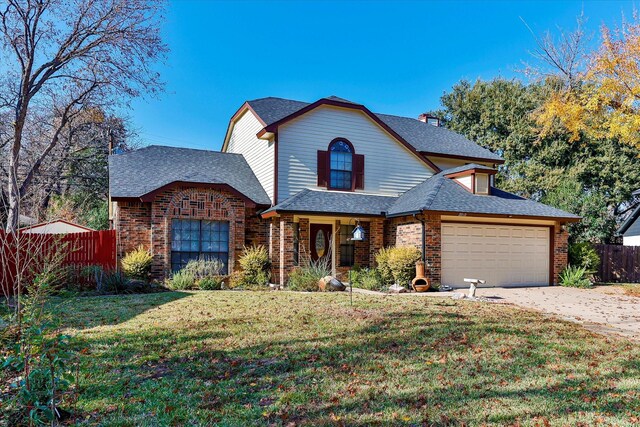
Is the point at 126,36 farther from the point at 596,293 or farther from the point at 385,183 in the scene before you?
the point at 596,293

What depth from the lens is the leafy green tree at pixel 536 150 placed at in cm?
2909

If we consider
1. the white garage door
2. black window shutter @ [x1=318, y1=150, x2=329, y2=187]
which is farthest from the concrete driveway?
black window shutter @ [x1=318, y1=150, x2=329, y2=187]

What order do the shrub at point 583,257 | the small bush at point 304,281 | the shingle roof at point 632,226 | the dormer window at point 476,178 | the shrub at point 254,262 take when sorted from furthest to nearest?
the shingle roof at point 632,226
the shrub at point 583,257
the dormer window at point 476,178
the shrub at point 254,262
the small bush at point 304,281

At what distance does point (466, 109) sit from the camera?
35500 millimetres

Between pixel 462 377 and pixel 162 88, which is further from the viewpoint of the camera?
pixel 162 88

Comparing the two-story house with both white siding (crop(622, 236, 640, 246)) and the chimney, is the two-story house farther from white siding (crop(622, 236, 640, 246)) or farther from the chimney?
white siding (crop(622, 236, 640, 246))

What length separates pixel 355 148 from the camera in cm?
1662

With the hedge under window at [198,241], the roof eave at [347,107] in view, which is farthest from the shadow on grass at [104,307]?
the roof eave at [347,107]

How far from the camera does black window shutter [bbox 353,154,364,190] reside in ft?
54.5

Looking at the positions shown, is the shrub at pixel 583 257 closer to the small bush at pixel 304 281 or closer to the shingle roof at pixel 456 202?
the shingle roof at pixel 456 202

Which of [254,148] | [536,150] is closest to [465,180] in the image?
[254,148]

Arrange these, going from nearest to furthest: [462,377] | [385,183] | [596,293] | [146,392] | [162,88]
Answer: [146,392], [462,377], [596,293], [385,183], [162,88]

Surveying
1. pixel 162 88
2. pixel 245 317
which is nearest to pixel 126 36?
pixel 162 88

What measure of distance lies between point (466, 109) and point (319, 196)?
2475 centimetres
